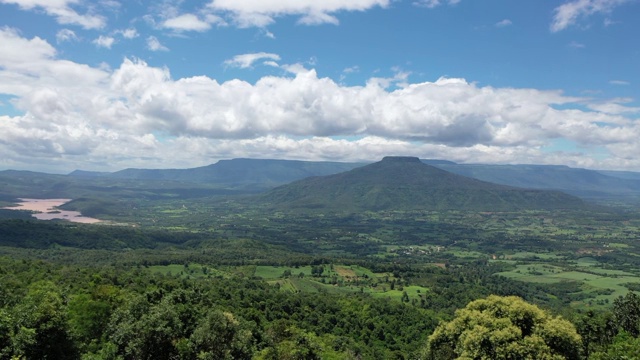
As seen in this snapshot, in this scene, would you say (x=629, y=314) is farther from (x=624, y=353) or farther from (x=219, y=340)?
(x=219, y=340)

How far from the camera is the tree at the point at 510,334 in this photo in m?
40.8

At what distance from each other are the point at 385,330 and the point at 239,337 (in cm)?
6940

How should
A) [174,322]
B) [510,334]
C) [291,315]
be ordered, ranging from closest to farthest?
[510,334], [174,322], [291,315]

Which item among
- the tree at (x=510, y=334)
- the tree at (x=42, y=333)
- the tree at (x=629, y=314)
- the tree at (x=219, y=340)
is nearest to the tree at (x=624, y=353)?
the tree at (x=510, y=334)

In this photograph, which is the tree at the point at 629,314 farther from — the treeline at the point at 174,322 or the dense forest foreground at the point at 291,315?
the treeline at the point at 174,322

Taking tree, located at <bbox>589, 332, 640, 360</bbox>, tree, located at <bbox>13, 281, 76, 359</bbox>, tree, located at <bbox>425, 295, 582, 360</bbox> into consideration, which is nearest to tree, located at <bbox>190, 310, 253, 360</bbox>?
tree, located at <bbox>13, 281, 76, 359</bbox>

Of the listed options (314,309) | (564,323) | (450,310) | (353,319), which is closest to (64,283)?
(314,309)

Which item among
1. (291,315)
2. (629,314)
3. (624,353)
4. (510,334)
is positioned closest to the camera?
(510,334)

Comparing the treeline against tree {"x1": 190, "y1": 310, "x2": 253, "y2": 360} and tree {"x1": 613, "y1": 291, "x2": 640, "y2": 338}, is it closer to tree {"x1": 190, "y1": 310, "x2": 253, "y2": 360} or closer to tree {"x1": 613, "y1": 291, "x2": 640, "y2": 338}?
tree {"x1": 190, "y1": 310, "x2": 253, "y2": 360}

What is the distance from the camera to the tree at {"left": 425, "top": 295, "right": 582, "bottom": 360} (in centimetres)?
4075

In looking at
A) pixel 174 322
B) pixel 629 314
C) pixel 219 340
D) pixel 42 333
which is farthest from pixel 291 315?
pixel 42 333

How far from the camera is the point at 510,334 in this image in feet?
136

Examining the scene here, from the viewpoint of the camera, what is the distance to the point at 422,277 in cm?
17825

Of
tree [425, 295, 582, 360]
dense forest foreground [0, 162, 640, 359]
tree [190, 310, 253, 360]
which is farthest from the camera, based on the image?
tree [190, 310, 253, 360]
